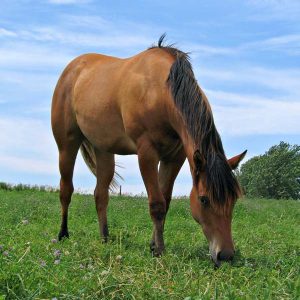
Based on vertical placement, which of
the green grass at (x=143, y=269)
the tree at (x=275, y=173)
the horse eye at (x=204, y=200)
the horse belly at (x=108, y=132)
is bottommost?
the green grass at (x=143, y=269)

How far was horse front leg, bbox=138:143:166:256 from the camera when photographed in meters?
5.86

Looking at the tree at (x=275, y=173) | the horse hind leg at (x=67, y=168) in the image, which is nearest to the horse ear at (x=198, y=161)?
the horse hind leg at (x=67, y=168)

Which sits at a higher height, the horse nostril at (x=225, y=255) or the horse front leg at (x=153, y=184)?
the horse front leg at (x=153, y=184)

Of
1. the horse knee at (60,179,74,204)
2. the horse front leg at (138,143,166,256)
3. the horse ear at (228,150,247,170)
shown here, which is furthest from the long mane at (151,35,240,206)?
the horse knee at (60,179,74,204)

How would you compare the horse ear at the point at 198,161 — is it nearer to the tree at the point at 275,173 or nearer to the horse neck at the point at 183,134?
the horse neck at the point at 183,134

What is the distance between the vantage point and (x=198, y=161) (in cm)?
510

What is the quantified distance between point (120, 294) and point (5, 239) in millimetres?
3323

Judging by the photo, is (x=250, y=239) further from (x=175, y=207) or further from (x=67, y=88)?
(x=175, y=207)

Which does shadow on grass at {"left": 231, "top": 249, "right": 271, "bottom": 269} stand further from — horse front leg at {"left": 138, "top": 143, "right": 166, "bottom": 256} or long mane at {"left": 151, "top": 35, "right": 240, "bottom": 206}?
horse front leg at {"left": 138, "top": 143, "right": 166, "bottom": 256}

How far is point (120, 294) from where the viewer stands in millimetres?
3436

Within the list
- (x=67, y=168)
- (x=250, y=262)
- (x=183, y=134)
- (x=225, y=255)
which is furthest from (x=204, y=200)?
(x=67, y=168)

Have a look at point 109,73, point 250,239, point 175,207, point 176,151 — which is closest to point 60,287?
point 176,151

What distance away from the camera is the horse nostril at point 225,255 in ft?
16.2

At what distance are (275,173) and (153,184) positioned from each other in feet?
145
